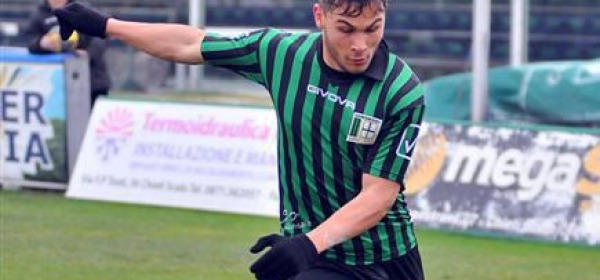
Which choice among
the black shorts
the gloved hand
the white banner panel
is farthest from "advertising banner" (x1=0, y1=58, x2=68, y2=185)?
the gloved hand

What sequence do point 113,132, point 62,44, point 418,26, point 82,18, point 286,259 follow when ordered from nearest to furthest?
point 286,259, point 82,18, point 113,132, point 62,44, point 418,26

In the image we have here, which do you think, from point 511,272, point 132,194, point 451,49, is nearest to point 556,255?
point 511,272

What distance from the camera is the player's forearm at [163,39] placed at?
17.2ft

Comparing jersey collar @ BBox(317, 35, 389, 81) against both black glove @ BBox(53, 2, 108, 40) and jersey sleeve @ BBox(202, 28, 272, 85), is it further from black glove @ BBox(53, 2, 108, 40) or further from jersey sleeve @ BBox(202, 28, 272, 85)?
black glove @ BBox(53, 2, 108, 40)

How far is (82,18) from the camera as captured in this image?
5.18m

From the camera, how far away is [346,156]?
5031 mm

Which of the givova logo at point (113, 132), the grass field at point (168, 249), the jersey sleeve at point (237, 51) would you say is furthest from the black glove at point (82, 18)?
the givova logo at point (113, 132)

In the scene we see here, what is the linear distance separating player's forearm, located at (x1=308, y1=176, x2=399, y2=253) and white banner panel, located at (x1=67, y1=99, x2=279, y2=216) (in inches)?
301

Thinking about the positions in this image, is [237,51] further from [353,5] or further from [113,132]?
[113,132]

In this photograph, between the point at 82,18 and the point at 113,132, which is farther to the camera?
the point at 113,132

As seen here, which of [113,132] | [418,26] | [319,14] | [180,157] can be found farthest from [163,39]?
[418,26]

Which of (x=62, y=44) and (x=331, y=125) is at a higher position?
(x=331, y=125)

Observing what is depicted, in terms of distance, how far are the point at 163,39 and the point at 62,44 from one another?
9.06 m

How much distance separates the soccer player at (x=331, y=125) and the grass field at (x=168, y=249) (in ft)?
15.3
